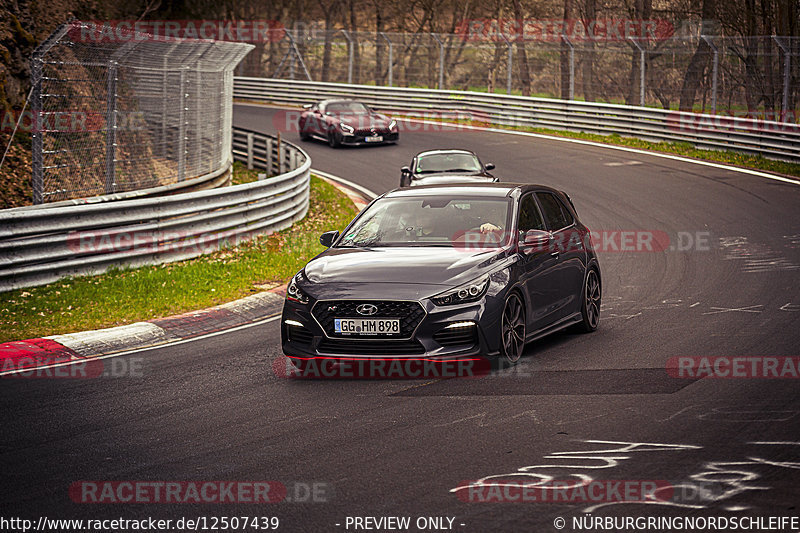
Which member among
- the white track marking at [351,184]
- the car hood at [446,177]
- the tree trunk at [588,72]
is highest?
the tree trunk at [588,72]

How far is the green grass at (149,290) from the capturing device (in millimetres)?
11102

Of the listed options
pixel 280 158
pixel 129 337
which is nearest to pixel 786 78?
pixel 280 158

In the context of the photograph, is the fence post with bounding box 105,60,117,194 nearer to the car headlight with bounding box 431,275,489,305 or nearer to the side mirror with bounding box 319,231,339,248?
the side mirror with bounding box 319,231,339,248

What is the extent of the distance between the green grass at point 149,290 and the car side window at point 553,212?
4.21 metres

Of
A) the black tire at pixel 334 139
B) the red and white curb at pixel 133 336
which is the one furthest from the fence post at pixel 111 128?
the black tire at pixel 334 139

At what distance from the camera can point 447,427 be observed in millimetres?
6953

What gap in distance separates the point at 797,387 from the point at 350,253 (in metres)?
3.85

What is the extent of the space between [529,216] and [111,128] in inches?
294

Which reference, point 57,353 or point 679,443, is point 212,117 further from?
point 679,443

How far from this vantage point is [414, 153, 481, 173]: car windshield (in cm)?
2042

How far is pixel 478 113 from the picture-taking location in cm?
3556

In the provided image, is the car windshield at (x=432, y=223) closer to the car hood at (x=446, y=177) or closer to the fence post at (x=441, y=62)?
the car hood at (x=446, y=177)

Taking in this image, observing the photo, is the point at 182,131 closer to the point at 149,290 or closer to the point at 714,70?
the point at 149,290

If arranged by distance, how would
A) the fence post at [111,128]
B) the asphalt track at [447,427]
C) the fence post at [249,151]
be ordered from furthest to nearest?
the fence post at [249,151], the fence post at [111,128], the asphalt track at [447,427]
